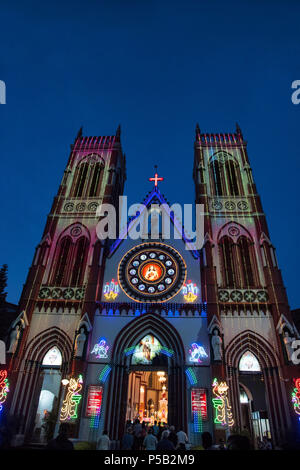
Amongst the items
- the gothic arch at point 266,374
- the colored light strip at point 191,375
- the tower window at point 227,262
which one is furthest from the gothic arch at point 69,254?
the gothic arch at point 266,374

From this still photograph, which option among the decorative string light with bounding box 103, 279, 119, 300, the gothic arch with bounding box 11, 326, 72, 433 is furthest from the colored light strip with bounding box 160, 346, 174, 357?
the gothic arch with bounding box 11, 326, 72, 433

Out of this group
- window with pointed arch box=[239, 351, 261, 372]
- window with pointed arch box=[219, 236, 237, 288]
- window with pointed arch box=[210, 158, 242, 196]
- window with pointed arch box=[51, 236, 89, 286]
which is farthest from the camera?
window with pointed arch box=[210, 158, 242, 196]

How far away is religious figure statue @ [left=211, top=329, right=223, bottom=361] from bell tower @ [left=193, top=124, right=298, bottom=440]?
0.14 metres

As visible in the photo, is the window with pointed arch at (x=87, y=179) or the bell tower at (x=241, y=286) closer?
the bell tower at (x=241, y=286)

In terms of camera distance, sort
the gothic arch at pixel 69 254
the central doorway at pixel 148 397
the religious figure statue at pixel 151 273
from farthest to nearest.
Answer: the central doorway at pixel 148 397, the gothic arch at pixel 69 254, the religious figure statue at pixel 151 273

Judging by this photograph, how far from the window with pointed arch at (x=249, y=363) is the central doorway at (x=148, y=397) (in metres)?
8.67

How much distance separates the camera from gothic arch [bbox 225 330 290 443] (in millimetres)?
18469

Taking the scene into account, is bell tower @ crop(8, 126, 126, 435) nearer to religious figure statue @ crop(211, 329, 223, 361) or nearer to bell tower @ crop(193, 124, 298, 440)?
religious figure statue @ crop(211, 329, 223, 361)

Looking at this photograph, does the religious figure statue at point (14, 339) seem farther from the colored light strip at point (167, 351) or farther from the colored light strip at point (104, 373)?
the colored light strip at point (167, 351)

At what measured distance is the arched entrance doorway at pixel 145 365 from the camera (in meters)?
19.4

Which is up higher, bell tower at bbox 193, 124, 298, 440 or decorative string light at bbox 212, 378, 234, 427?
bell tower at bbox 193, 124, 298, 440
